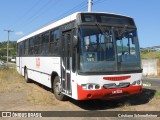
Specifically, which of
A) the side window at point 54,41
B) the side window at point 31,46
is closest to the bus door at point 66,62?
the side window at point 54,41

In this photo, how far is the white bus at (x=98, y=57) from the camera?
33.9 feet

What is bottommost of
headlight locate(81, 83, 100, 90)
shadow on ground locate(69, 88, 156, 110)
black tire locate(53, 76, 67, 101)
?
shadow on ground locate(69, 88, 156, 110)

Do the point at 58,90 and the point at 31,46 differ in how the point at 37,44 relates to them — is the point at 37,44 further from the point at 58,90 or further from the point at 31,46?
the point at 58,90

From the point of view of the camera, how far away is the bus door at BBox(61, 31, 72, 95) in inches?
444

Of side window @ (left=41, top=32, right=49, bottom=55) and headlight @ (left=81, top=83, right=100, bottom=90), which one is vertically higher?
side window @ (left=41, top=32, right=49, bottom=55)

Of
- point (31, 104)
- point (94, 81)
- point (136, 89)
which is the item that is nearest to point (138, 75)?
point (136, 89)

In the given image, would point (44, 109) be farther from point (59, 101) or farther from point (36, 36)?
point (36, 36)

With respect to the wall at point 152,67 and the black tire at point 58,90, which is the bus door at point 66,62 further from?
the wall at point 152,67

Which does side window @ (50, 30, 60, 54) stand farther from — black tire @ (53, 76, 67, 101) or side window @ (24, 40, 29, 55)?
side window @ (24, 40, 29, 55)

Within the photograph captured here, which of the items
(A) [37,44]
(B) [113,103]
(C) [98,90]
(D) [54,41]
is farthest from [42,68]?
(C) [98,90]

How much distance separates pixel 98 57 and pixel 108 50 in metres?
0.47

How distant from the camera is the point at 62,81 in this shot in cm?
1206

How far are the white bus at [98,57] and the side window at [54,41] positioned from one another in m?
0.47

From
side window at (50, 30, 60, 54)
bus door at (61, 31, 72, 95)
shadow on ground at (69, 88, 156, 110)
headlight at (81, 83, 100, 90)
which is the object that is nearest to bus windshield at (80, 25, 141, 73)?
headlight at (81, 83, 100, 90)
